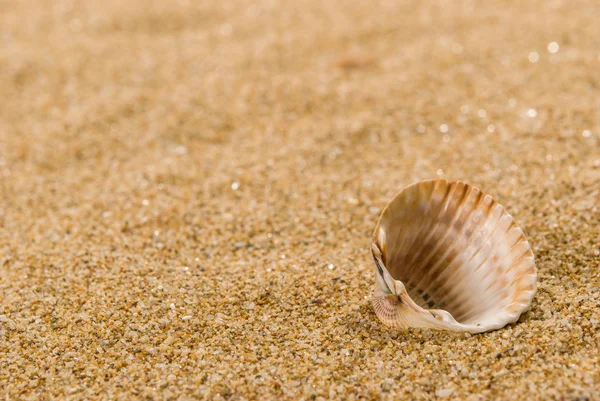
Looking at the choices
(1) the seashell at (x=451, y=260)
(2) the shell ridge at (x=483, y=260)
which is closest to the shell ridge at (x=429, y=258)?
(1) the seashell at (x=451, y=260)

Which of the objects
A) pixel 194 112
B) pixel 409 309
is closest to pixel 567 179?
pixel 409 309

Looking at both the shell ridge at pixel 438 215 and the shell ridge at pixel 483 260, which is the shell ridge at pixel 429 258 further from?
the shell ridge at pixel 483 260

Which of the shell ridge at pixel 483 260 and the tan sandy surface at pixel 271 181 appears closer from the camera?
the tan sandy surface at pixel 271 181

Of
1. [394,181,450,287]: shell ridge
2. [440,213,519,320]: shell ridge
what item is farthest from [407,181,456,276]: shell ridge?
[440,213,519,320]: shell ridge

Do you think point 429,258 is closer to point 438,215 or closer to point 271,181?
point 438,215

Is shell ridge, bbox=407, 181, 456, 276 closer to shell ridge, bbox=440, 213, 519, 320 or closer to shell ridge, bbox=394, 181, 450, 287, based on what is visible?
shell ridge, bbox=394, 181, 450, 287

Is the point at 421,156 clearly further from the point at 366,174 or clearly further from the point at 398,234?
the point at 398,234
